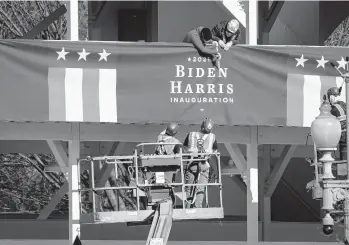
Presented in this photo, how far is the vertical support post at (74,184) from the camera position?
19.0m

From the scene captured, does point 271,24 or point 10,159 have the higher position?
point 271,24

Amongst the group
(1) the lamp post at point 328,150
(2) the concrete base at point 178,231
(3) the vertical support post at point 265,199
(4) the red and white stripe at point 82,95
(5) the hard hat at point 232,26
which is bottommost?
(2) the concrete base at point 178,231

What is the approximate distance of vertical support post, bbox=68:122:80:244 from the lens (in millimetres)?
19031

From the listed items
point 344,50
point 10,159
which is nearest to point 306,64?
point 344,50

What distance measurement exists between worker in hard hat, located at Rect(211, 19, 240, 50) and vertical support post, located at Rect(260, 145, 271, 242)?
17.7 feet

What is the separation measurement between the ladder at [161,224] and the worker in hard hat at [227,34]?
4.63 metres

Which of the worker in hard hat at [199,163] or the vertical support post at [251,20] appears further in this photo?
the vertical support post at [251,20]

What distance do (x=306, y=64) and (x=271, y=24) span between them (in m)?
5.40

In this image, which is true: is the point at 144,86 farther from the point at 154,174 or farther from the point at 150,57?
the point at 154,174

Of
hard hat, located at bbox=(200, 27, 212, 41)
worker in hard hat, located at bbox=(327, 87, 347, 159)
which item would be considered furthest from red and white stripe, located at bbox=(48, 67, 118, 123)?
worker in hard hat, located at bbox=(327, 87, 347, 159)

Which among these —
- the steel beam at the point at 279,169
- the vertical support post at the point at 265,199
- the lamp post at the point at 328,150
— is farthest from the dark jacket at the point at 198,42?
the lamp post at the point at 328,150

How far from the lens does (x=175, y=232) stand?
24.1 meters

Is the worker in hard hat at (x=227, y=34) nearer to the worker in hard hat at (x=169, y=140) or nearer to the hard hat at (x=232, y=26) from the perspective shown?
the hard hat at (x=232, y=26)

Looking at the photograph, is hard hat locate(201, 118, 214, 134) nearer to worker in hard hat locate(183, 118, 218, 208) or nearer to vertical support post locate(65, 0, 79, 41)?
worker in hard hat locate(183, 118, 218, 208)
